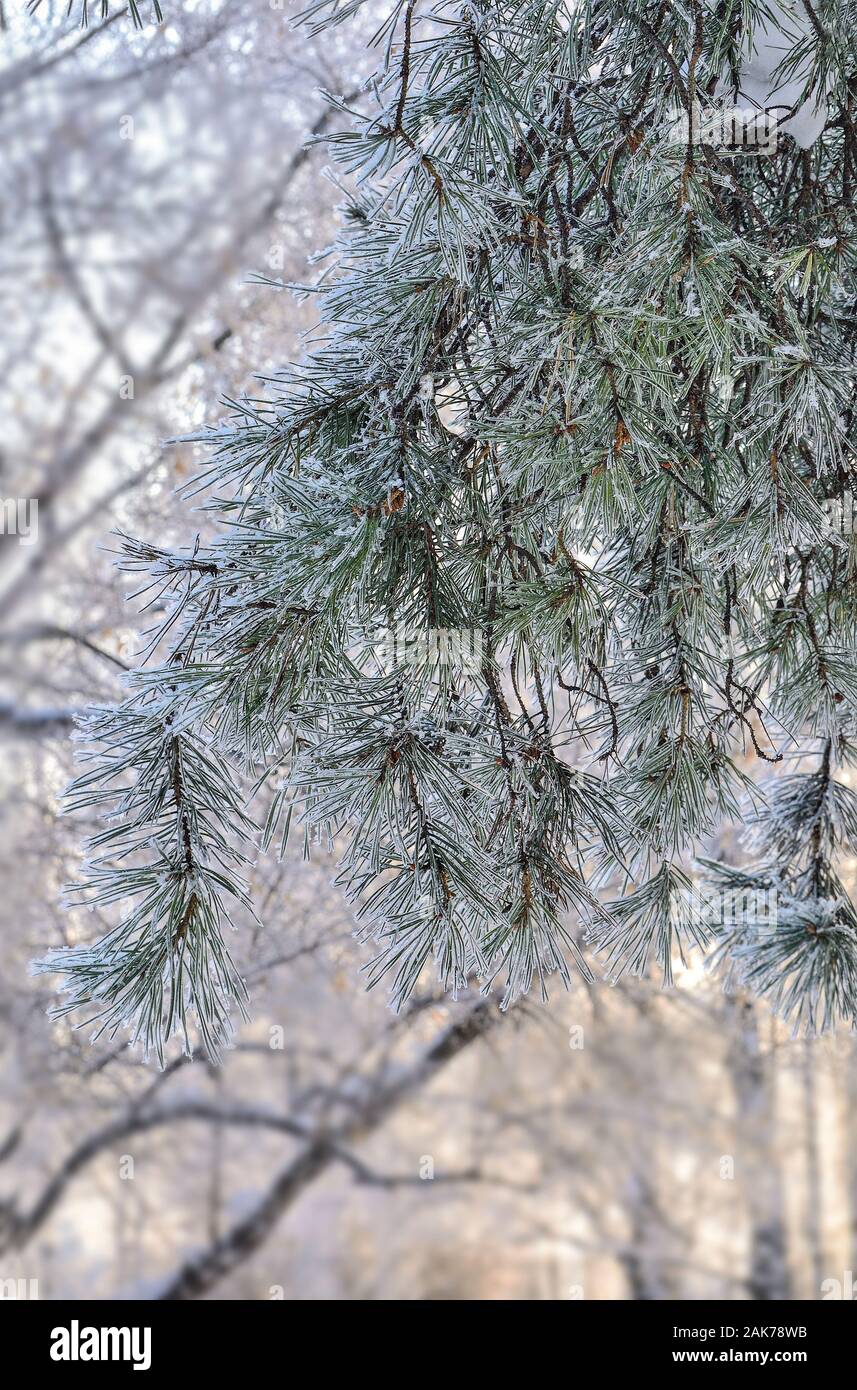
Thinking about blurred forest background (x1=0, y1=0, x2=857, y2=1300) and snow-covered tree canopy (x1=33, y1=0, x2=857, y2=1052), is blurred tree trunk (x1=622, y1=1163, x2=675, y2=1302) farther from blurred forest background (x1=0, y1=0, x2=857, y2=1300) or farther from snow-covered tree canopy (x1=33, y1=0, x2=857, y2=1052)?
snow-covered tree canopy (x1=33, y1=0, x2=857, y2=1052)

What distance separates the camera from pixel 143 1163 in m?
2.97

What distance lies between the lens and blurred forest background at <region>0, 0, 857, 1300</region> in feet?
6.84

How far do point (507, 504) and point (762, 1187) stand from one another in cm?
299

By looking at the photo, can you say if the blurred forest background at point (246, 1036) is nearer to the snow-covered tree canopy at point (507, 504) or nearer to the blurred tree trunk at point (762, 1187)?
the blurred tree trunk at point (762, 1187)

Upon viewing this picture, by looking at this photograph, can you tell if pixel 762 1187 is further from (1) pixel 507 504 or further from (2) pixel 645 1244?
(1) pixel 507 504

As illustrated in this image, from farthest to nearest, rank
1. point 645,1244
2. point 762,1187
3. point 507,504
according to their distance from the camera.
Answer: point 645,1244
point 762,1187
point 507,504

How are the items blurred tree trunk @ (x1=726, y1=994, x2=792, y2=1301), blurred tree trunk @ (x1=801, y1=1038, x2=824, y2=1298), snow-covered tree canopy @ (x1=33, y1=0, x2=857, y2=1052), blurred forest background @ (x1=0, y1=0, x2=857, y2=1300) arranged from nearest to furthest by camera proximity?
snow-covered tree canopy @ (x1=33, y1=0, x2=857, y2=1052), blurred forest background @ (x1=0, y1=0, x2=857, y2=1300), blurred tree trunk @ (x1=726, y1=994, x2=792, y2=1301), blurred tree trunk @ (x1=801, y1=1038, x2=824, y2=1298)

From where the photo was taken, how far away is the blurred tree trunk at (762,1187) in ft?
9.81

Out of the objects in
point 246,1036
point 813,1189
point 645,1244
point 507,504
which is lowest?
point 645,1244

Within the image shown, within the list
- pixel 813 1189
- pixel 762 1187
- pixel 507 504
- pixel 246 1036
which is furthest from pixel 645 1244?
pixel 507 504

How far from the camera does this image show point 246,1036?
3086mm

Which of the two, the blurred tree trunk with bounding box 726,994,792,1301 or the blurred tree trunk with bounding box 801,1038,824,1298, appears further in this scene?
the blurred tree trunk with bounding box 801,1038,824,1298

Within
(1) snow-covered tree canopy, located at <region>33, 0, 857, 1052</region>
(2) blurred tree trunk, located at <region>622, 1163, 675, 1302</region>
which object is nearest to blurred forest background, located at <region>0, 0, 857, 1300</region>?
(2) blurred tree trunk, located at <region>622, 1163, 675, 1302</region>
